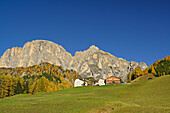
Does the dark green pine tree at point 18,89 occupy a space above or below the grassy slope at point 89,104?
above

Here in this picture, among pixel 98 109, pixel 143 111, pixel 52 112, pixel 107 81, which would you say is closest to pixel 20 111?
pixel 52 112

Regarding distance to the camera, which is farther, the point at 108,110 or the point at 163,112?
the point at 108,110

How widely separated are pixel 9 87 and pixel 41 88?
2627 centimetres

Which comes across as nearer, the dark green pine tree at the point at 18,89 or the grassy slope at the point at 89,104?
the grassy slope at the point at 89,104

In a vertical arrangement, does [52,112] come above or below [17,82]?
below

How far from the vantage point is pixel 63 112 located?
32719 mm

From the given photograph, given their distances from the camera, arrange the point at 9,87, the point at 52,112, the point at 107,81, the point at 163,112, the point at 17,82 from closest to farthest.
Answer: the point at 163,112 → the point at 52,112 → the point at 9,87 → the point at 17,82 → the point at 107,81

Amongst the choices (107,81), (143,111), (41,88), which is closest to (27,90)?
(41,88)

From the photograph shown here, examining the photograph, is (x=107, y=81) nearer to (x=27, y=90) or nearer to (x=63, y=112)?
(x=27, y=90)

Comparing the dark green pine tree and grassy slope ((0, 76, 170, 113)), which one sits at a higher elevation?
the dark green pine tree

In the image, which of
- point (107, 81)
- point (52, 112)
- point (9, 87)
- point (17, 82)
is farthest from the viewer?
point (107, 81)

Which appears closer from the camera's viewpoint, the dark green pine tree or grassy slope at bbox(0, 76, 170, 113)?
grassy slope at bbox(0, 76, 170, 113)

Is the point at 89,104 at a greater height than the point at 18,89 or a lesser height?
lesser

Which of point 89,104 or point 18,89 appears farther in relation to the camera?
point 18,89
